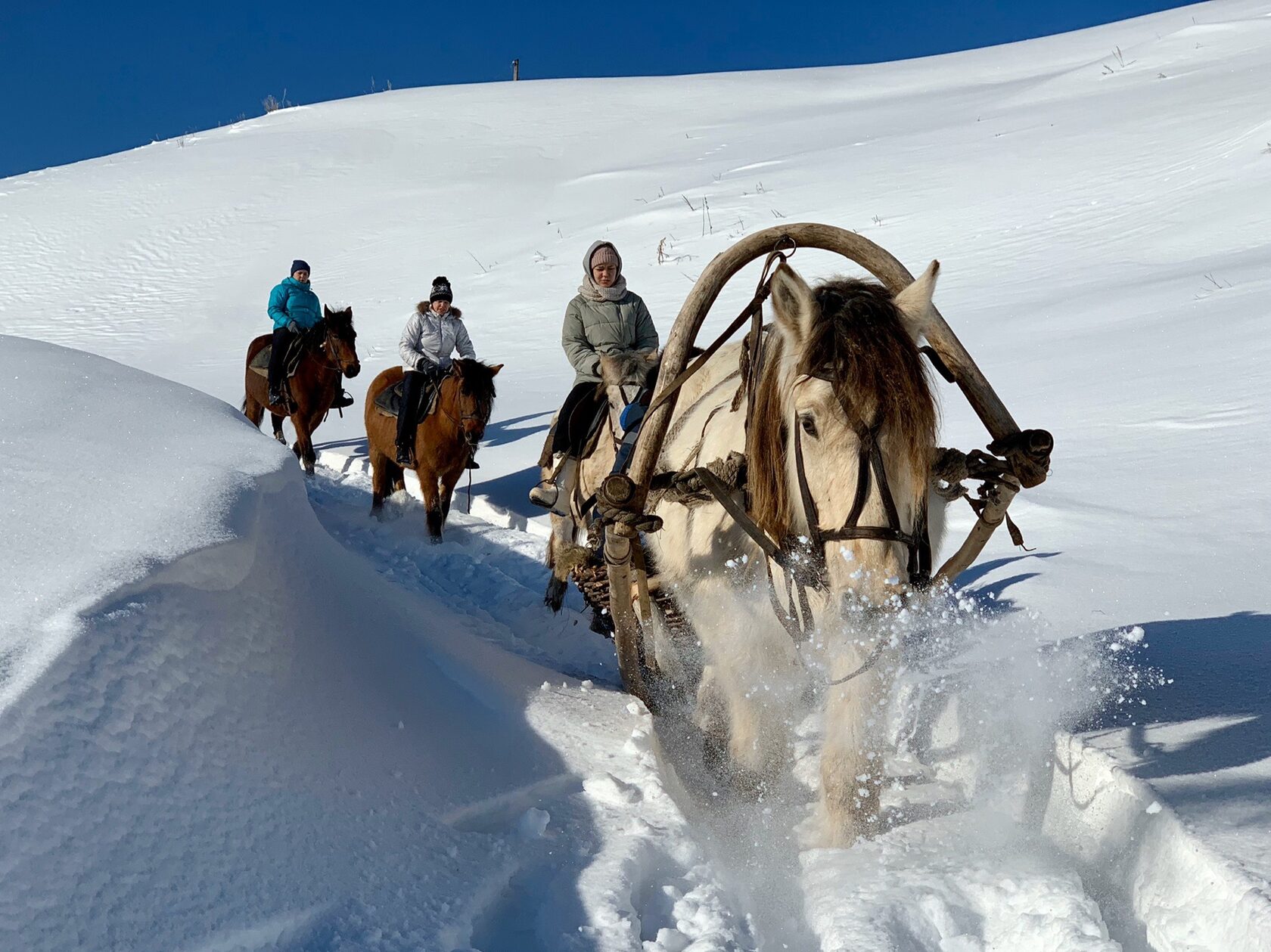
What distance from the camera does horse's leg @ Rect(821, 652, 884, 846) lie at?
3.68 m

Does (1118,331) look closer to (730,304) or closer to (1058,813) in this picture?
(730,304)

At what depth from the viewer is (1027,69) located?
3494cm

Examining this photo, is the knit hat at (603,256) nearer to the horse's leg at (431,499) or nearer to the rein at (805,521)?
the rein at (805,521)

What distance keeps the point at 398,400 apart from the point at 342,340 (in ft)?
7.64

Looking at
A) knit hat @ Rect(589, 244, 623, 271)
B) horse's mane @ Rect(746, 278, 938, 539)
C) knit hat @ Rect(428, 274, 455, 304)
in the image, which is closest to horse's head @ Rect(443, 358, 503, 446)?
knit hat @ Rect(428, 274, 455, 304)

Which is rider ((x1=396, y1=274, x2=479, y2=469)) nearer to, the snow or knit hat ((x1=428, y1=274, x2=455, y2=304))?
knit hat ((x1=428, y1=274, x2=455, y2=304))

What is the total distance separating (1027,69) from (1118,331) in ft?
95.9

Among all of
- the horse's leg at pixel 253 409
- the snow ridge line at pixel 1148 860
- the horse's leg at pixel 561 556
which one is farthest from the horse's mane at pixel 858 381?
the horse's leg at pixel 253 409

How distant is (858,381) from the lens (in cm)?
327

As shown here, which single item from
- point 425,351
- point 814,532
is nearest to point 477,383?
point 425,351

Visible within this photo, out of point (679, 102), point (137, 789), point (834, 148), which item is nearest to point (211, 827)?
point (137, 789)

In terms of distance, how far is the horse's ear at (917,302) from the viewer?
11.6 feet

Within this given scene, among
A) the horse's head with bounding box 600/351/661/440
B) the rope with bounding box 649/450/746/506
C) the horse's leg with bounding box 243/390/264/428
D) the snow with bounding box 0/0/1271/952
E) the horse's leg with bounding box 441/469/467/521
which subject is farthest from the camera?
the horse's leg with bounding box 243/390/264/428

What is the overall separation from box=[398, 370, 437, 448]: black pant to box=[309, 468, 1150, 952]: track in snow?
539 cm
